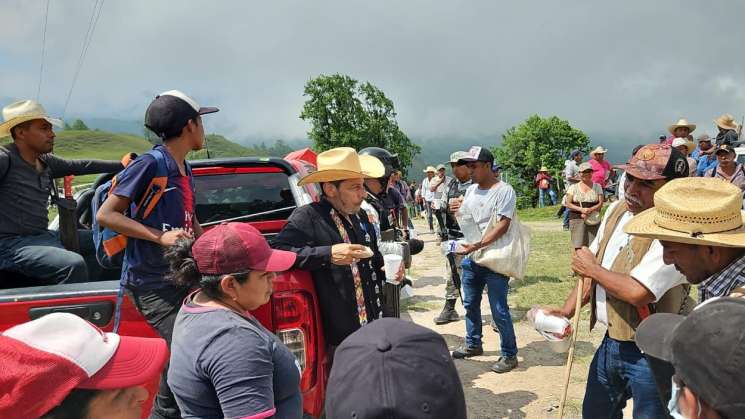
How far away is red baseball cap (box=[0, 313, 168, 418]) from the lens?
1043 millimetres

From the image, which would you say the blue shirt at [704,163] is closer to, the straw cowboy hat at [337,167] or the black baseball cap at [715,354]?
the straw cowboy hat at [337,167]

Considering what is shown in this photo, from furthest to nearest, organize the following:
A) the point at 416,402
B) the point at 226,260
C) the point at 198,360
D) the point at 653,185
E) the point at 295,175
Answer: the point at 295,175
the point at 653,185
the point at 226,260
the point at 198,360
the point at 416,402

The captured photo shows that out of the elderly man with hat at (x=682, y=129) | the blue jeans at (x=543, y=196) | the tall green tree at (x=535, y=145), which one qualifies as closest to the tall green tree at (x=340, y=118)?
the tall green tree at (x=535, y=145)

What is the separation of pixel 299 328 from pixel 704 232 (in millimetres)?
1839

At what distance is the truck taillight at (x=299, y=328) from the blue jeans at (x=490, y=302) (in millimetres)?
2334

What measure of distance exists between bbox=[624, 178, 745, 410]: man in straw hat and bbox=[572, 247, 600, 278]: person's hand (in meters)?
0.44

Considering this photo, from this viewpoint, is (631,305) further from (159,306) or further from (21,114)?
(21,114)

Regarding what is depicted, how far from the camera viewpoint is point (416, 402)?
98 centimetres

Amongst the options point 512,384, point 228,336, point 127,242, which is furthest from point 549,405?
point 127,242

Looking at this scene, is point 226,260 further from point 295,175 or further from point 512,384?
point 512,384

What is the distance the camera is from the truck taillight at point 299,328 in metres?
2.41

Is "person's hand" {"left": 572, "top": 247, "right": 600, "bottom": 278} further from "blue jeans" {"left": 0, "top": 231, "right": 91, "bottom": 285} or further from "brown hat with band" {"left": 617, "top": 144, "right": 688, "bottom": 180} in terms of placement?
"blue jeans" {"left": 0, "top": 231, "right": 91, "bottom": 285}

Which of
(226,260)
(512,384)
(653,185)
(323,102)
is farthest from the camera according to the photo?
(323,102)

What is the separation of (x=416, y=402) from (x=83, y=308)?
1.96 meters
